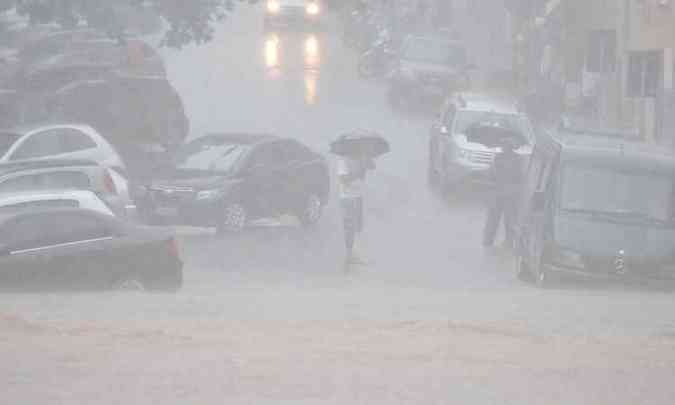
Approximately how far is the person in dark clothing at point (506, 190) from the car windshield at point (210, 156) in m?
4.18

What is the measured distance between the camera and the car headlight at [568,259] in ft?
51.5

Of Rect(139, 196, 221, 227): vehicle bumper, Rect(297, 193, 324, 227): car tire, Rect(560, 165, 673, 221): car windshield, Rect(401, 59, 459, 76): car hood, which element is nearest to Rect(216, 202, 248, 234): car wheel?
Rect(139, 196, 221, 227): vehicle bumper

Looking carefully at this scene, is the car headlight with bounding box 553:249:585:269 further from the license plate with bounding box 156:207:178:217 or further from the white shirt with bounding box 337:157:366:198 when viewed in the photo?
the license plate with bounding box 156:207:178:217

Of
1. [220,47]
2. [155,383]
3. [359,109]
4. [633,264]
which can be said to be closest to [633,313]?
[633,264]

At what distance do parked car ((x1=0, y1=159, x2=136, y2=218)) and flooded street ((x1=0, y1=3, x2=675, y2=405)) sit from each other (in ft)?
4.44

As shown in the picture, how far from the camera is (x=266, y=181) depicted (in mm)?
22047

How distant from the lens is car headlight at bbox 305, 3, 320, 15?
56938 millimetres

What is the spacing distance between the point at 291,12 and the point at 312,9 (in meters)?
1.03

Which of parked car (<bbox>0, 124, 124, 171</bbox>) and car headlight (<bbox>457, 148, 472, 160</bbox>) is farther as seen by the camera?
car headlight (<bbox>457, 148, 472, 160</bbox>)

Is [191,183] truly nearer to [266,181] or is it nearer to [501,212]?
[266,181]

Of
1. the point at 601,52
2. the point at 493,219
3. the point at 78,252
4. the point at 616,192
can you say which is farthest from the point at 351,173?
the point at 601,52

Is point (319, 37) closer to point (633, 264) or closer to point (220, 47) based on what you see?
point (220, 47)

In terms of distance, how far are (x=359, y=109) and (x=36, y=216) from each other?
24600 mm

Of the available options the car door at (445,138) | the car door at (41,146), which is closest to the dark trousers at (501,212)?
the car door at (445,138)
